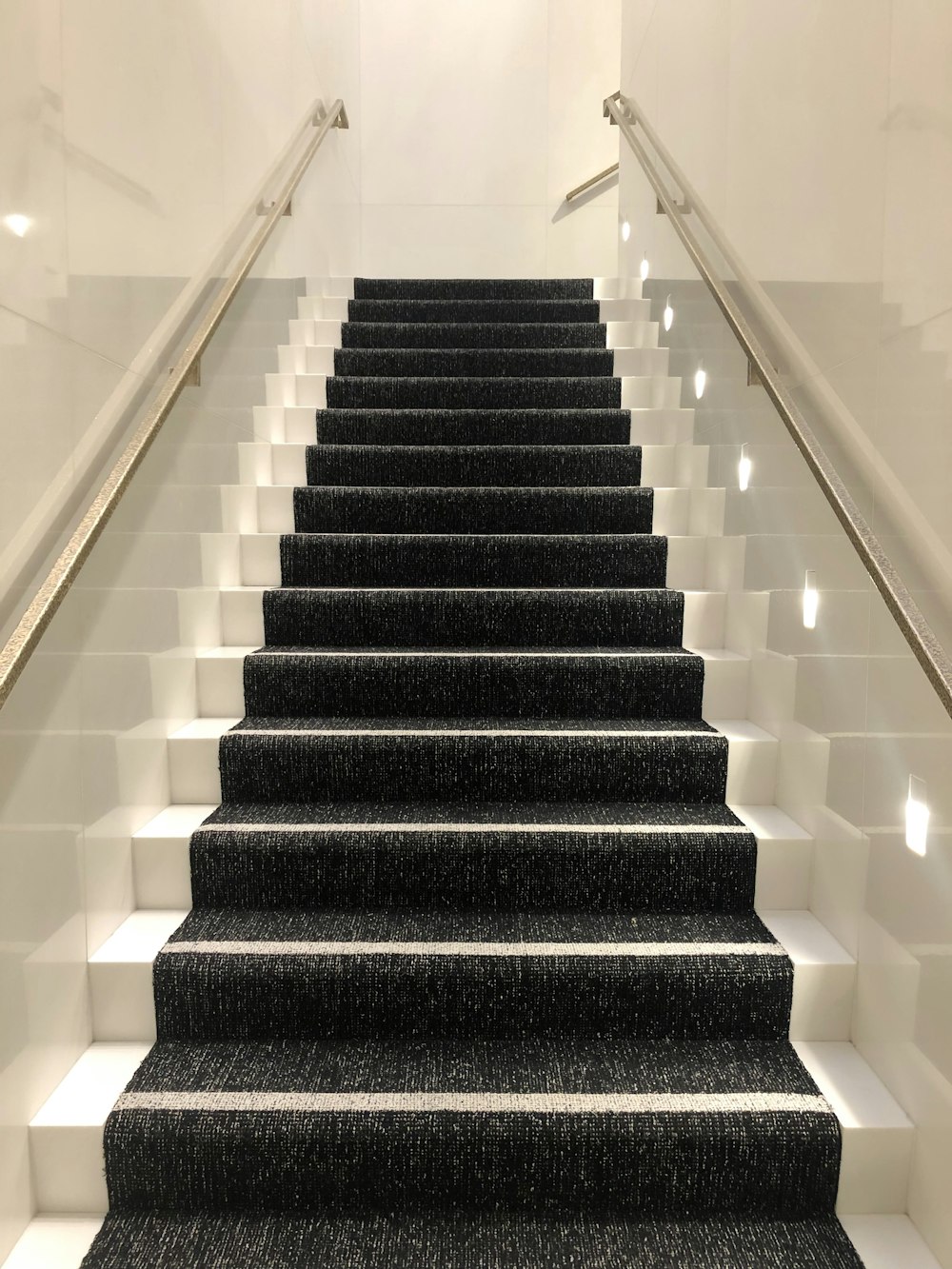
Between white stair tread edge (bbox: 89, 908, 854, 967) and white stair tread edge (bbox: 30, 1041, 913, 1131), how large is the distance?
0.17 metres

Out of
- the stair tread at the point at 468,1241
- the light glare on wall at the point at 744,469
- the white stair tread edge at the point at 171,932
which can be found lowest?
the stair tread at the point at 468,1241

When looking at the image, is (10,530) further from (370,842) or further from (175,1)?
(175,1)

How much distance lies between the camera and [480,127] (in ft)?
20.3

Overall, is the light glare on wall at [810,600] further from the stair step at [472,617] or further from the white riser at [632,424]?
the white riser at [632,424]

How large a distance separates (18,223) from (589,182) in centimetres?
539

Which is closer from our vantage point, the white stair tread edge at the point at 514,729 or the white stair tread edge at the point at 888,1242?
the white stair tread edge at the point at 888,1242

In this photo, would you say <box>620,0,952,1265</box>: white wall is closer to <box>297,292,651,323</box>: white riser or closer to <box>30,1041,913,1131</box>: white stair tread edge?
<box>30,1041,913,1131</box>: white stair tread edge

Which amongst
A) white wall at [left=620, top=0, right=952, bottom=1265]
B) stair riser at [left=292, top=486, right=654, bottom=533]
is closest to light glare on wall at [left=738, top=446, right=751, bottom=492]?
white wall at [left=620, top=0, right=952, bottom=1265]

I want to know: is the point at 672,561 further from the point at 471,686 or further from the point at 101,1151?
the point at 101,1151

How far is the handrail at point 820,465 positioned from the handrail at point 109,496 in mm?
1298

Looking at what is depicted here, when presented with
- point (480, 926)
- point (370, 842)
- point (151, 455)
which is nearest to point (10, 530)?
point (151, 455)

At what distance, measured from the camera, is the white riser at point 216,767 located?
2.22 m

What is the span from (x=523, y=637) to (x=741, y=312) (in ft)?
3.52

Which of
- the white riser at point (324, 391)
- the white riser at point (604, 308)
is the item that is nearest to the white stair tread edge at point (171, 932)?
the white riser at point (324, 391)
